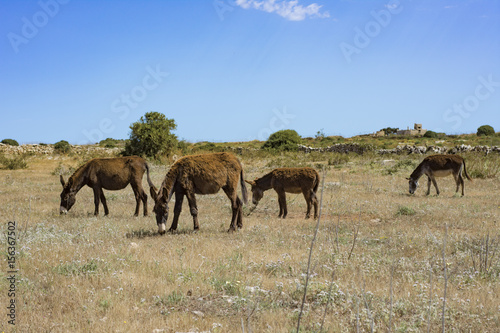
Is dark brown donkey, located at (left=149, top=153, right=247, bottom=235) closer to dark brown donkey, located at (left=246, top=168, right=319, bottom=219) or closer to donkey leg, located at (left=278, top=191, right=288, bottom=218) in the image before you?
dark brown donkey, located at (left=246, top=168, right=319, bottom=219)

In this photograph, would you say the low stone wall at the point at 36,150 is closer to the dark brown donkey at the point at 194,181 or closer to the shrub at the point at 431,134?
the dark brown donkey at the point at 194,181

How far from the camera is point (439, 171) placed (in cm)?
1703

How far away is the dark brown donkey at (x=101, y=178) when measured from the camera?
12094 mm

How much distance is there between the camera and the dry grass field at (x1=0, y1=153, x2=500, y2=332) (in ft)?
14.8

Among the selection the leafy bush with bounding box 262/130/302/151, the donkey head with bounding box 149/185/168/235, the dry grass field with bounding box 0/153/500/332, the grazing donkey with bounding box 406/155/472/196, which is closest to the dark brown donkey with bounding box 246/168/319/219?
the dry grass field with bounding box 0/153/500/332

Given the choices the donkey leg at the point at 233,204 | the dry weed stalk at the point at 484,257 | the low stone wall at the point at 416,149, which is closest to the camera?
the dry weed stalk at the point at 484,257

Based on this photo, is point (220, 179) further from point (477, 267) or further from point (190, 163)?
point (477, 267)

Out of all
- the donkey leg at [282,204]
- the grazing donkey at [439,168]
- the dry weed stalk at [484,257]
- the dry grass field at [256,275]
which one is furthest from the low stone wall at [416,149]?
the dry weed stalk at [484,257]

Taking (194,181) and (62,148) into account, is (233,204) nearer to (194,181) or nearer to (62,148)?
(194,181)

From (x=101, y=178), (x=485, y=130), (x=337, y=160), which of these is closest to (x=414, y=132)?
(x=485, y=130)

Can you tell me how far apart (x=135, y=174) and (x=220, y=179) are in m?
4.25

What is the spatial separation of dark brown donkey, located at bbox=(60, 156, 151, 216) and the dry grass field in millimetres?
Answer: 563

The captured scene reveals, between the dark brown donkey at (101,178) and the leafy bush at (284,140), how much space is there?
34.3 metres

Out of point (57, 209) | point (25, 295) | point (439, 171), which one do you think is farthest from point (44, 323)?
point (439, 171)
